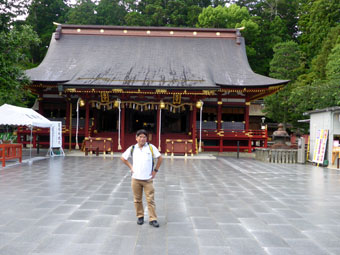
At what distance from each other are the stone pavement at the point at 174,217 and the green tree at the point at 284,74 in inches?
669

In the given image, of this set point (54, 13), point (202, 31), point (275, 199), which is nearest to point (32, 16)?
point (54, 13)

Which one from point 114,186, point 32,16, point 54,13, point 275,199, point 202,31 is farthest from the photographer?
point 54,13

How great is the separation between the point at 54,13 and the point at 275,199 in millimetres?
40985

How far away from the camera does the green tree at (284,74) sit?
2389 centimetres

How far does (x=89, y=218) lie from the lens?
4.49 meters

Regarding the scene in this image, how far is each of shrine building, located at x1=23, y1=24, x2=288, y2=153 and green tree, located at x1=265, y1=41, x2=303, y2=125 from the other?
4842mm

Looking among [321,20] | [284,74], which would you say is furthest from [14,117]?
[321,20]

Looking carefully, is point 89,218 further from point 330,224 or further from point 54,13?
point 54,13

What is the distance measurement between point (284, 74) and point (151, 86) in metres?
15.6

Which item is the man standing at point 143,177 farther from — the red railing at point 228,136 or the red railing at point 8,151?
the red railing at point 228,136

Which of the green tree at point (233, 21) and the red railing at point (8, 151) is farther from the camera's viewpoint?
the green tree at point (233, 21)

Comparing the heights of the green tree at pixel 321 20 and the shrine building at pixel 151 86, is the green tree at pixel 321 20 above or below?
above

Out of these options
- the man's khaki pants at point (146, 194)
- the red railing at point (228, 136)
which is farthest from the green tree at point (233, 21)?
the man's khaki pants at point (146, 194)

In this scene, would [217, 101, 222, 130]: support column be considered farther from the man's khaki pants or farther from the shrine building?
the man's khaki pants
